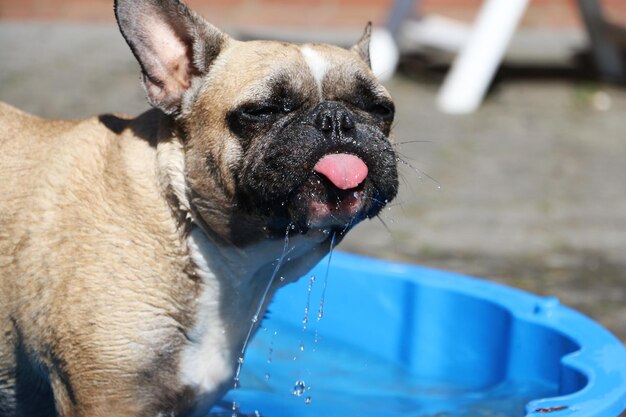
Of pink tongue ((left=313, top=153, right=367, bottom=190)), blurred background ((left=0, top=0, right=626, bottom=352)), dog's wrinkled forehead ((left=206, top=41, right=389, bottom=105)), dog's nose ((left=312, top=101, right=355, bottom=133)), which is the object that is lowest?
pink tongue ((left=313, top=153, right=367, bottom=190))

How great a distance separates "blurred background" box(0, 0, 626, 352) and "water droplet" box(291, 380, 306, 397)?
2.91ft

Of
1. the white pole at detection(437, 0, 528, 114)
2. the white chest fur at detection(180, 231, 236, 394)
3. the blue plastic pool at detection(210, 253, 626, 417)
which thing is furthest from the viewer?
the white pole at detection(437, 0, 528, 114)

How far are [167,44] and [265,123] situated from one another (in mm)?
433

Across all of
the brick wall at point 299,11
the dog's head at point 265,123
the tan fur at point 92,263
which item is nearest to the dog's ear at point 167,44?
the dog's head at point 265,123

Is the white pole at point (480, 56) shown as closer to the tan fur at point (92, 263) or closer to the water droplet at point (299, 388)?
the water droplet at point (299, 388)

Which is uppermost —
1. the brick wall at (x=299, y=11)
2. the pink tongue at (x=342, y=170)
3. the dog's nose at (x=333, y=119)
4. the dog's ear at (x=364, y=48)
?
the brick wall at (x=299, y=11)

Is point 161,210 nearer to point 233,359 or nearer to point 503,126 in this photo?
point 233,359


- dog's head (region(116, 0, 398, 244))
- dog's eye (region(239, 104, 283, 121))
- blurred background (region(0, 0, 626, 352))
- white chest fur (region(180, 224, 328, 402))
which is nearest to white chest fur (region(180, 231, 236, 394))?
white chest fur (region(180, 224, 328, 402))

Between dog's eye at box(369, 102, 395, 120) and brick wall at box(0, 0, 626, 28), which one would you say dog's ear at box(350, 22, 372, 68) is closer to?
dog's eye at box(369, 102, 395, 120)

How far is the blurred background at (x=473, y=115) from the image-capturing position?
20.1ft

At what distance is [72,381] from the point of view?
10.5 feet

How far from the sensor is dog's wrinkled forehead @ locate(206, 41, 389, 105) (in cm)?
328

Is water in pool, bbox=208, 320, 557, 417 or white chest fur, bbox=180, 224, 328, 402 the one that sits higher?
water in pool, bbox=208, 320, 557, 417

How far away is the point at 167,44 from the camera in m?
3.42
